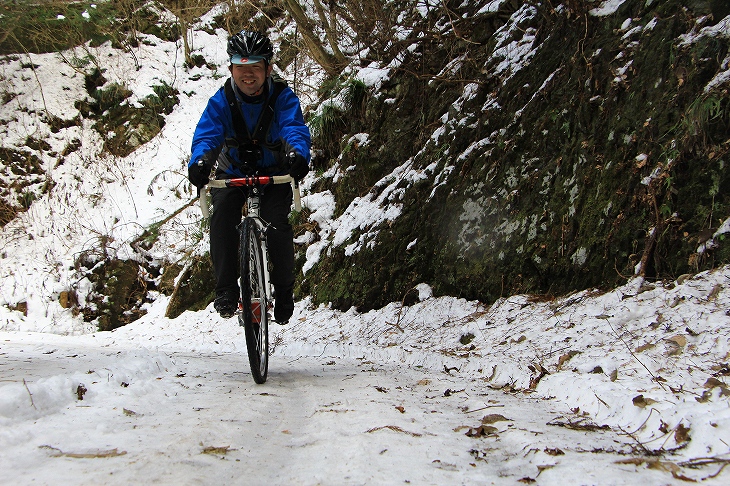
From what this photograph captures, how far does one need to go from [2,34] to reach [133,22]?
16.4 feet

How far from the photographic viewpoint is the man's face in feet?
12.8

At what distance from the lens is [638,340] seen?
3.01 meters

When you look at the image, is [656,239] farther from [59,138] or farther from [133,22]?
[133,22]

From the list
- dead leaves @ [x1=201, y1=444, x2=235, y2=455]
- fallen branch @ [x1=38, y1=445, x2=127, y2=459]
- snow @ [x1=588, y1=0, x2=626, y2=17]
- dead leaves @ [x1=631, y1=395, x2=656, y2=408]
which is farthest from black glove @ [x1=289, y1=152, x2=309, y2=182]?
snow @ [x1=588, y1=0, x2=626, y2=17]

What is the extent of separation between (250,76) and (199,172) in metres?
0.92

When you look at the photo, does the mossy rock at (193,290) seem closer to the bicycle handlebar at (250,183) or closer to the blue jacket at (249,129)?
the blue jacket at (249,129)

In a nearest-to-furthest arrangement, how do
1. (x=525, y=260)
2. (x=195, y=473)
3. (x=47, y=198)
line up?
1. (x=195, y=473)
2. (x=525, y=260)
3. (x=47, y=198)

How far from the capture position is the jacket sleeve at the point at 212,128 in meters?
3.77

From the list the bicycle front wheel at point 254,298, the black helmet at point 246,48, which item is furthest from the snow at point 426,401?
the black helmet at point 246,48

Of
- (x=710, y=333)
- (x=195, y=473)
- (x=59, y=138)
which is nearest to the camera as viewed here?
(x=195, y=473)

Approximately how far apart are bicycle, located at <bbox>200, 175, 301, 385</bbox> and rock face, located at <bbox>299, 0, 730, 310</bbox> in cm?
247

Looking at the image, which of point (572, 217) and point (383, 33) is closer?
point (572, 217)

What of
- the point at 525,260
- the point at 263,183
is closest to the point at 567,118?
the point at 525,260

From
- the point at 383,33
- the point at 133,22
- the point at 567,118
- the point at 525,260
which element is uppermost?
the point at 133,22
